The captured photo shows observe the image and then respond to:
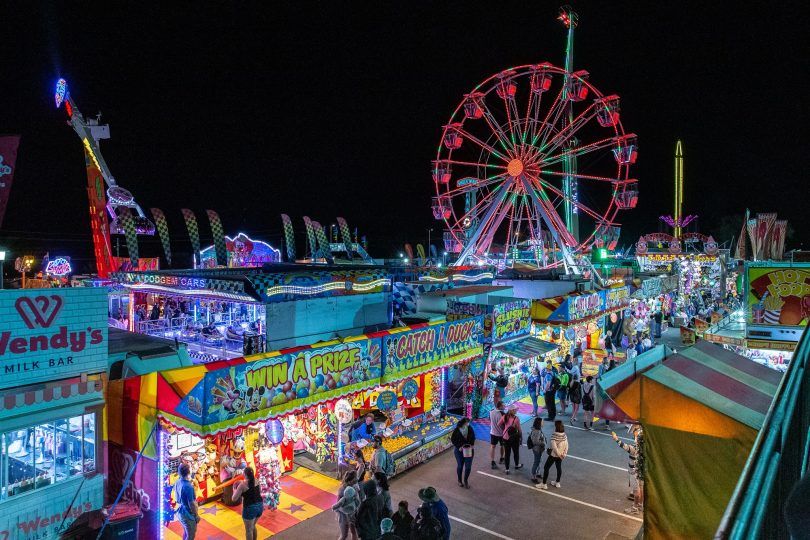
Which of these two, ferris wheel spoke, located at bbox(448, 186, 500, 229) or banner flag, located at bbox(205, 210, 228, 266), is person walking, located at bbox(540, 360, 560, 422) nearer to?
ferris wheel spoke, located at bbox(448, 186, 500, 229)

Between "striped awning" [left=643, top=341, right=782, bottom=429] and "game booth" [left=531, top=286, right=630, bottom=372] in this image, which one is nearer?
"striped awning" [left=643, top=341, right=782, bottom=429]

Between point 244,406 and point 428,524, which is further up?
point 244,406

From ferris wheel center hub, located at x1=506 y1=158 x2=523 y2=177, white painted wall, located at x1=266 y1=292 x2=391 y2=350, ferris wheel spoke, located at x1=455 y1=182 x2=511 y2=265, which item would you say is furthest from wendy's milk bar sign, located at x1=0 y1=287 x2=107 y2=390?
ferris wheel center hub, located at x1=506 y1=158 x2=523 y2=177

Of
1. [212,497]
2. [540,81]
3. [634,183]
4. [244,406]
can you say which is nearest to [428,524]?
[244,406]

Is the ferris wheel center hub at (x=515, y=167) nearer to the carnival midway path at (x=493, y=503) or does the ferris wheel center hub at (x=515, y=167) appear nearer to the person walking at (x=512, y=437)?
the carnival midway path at (x=493, y=503)

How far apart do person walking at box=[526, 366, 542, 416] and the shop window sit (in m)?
10.7

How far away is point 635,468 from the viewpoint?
862 cm

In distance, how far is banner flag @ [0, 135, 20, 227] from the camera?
6625mm

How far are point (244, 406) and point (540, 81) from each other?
23.6m

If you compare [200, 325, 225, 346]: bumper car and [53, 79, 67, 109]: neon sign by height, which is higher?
[53, 79, 67, 109]: neon sign

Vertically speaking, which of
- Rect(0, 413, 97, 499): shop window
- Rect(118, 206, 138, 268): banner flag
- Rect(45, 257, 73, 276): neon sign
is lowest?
Rect(0, 413, 97, 499): shop window

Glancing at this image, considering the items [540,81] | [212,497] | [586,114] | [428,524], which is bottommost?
[212,497]

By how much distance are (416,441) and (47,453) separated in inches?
271

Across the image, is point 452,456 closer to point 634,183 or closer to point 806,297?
point 806,297
